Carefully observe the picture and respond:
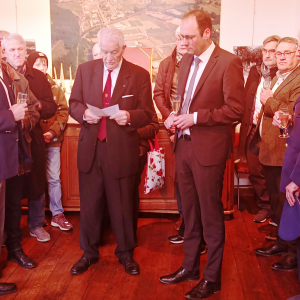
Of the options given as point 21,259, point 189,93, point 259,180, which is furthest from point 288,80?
point 21,259

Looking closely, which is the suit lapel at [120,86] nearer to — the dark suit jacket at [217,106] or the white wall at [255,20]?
the dark suit jacket at [217,106]

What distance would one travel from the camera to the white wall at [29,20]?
480 centimetres

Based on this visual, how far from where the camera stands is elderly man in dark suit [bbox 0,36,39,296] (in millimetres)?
2475

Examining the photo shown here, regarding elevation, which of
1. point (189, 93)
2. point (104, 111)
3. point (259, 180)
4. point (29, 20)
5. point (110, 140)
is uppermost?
point (29, 20)

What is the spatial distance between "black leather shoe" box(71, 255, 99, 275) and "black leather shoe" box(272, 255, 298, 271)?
1408 millimetres

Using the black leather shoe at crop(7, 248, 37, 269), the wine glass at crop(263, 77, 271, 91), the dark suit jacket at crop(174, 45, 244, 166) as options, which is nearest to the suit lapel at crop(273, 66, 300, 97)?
the wine glass at crop(263, 77, 271, 91)

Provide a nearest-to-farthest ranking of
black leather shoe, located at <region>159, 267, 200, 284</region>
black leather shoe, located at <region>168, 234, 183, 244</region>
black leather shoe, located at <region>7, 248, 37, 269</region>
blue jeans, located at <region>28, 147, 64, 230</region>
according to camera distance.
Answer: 1. black leather shoe, located at <region>159, 267, 200, 284</region>
2. black leather shoe, located at <region>7, 248, 37, 269</region>
3. black leather shoe, located at <region>168, 234, 183, 244</region>
4. blue jeans, located at <region>28, 147, 64, 230</region>

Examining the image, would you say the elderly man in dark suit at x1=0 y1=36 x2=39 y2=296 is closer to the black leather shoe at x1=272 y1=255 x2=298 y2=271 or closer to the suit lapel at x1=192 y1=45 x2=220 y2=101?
the suit lapel at x1=192 y1=45 x2=220 y2=101

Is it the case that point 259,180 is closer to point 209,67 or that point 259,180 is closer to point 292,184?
point 292,184

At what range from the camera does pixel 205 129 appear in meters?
2.39

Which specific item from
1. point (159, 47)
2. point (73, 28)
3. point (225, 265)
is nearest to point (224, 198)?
point (225, 265)

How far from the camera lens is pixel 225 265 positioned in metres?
2.93

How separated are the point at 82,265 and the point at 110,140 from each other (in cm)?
98

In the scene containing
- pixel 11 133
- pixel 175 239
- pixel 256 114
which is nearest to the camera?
pixel 11 133
